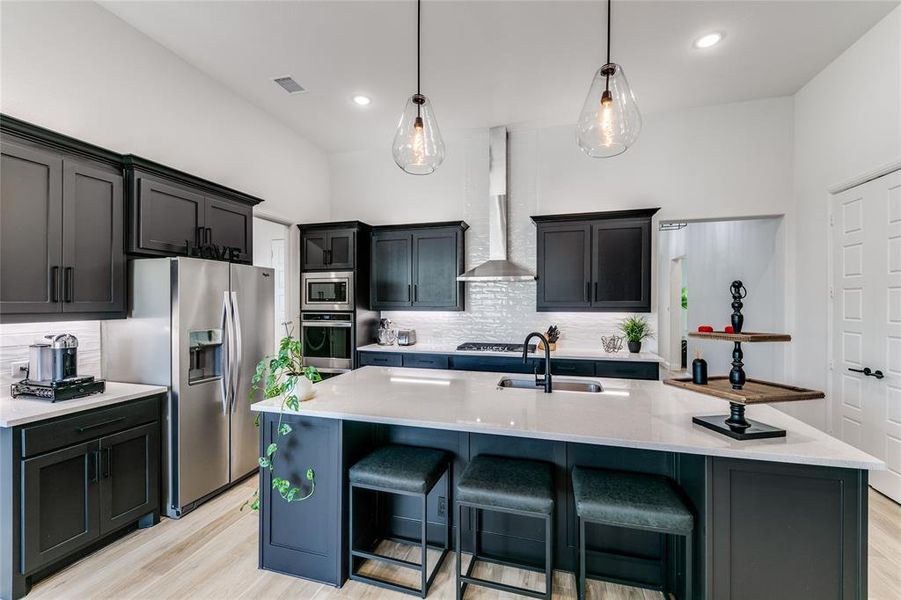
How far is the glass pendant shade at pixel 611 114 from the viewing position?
1.92 metres

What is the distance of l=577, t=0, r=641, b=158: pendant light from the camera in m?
1.92

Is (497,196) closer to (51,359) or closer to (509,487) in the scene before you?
(509,487)

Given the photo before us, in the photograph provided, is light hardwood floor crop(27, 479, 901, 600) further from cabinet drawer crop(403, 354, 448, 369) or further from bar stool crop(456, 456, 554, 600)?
cabinet drawer crop(403, 354, 448, 369)

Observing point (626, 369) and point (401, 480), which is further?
point (626, 369)

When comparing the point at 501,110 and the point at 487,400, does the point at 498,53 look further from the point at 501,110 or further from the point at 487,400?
the point at 487,400

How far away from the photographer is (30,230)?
2141 millimetres

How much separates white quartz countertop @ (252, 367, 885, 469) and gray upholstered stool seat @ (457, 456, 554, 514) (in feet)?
1.01

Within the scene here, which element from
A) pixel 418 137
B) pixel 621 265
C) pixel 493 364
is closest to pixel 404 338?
pixel 493 364

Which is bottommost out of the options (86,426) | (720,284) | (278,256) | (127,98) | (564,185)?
(86,426)

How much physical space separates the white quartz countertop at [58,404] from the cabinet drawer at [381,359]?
2.05 meters

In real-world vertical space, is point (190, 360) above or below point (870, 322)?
below

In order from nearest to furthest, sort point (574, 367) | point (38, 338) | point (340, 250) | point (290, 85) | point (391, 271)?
point (38, 338)
point (290, 85)
point (574, 367)
point (340, 250)
point (391, 271)

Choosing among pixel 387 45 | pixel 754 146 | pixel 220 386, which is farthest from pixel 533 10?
pixel 220 386

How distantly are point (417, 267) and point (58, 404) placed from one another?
→ 317 cm
